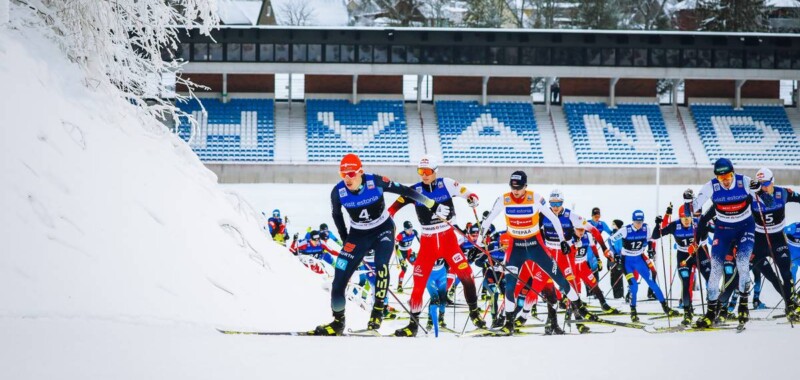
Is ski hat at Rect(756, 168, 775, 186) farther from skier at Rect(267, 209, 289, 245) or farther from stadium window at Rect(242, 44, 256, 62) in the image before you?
stadium window at Rect(242, 44, 256, 62)

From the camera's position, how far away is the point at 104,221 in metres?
9.68

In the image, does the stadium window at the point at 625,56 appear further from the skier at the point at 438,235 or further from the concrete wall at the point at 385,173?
the skier at the point at 438,235

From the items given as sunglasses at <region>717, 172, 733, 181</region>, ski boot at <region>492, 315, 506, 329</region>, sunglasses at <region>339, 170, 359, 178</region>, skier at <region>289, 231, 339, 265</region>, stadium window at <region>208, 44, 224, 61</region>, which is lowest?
ski boot at <region>492, 315, 506, 329</region>

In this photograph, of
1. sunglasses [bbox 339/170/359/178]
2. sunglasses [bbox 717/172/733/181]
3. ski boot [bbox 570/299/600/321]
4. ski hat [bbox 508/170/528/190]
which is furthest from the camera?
ski boot [bbox 570/299/600/321]

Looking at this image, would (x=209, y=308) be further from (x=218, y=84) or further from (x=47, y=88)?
(x=218, y=84)

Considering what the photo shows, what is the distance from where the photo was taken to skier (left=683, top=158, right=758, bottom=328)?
11.5 meters

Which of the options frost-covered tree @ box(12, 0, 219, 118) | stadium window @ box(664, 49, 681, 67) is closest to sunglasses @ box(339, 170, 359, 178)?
frost-covered tree @ box(12, 0, 219, 118)

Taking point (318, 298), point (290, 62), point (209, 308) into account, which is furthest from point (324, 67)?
→ point (209, 308)

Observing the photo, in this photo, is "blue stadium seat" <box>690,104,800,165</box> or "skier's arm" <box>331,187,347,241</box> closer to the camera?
"skier's arm" <box>331,187,347,241</box>

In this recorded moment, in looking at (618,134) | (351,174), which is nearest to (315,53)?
(618,134)

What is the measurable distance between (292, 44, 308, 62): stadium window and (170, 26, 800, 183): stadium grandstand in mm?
48

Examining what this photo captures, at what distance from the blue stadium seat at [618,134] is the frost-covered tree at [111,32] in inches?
1215

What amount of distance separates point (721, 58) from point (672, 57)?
2.64 m

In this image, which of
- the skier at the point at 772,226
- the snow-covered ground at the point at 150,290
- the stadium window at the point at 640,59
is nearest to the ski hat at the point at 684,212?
the skier at the point at 772,226
